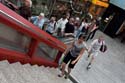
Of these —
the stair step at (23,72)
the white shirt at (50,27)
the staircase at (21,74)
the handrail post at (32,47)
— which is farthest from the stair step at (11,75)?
the white shirt at (50,27)

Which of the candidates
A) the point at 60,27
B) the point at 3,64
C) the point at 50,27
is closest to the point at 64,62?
the point at 3,64

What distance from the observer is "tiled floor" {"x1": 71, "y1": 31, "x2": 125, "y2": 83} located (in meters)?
9.09

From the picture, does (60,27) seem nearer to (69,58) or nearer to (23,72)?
(69,58)

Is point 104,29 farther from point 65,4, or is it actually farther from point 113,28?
point 65,4

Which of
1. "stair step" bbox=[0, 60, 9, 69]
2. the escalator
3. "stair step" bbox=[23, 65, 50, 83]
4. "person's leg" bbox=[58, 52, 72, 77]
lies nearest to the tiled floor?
"person's leg" bbox=[58, 52, 72, 77]

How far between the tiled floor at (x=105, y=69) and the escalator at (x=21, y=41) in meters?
2.47

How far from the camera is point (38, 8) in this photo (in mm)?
12148

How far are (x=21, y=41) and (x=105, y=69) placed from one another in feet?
23.0

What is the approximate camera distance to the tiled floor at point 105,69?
9.09m

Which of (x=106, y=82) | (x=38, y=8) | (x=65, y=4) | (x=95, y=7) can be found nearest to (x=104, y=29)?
(x=95, y=7)

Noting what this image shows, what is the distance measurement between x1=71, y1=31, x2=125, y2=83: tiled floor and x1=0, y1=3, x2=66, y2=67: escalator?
2.47 metres

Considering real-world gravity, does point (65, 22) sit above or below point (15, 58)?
below

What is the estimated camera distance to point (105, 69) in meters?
11.4

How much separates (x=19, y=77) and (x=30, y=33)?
3.45ft
